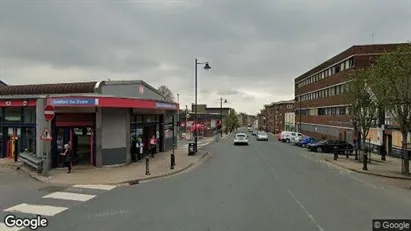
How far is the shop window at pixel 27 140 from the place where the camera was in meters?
25.3

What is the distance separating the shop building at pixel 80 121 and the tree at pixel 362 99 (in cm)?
1412

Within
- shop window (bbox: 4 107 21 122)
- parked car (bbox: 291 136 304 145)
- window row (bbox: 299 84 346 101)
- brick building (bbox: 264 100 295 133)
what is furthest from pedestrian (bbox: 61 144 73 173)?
brick building (bbox: 264 100 295 133)

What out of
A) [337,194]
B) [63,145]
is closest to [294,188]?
[337,194]

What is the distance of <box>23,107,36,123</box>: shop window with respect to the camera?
2467 cm

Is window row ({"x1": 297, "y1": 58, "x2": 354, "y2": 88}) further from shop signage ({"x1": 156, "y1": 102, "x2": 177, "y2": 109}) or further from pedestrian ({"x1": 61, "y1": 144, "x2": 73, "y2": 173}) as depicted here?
pedestrian ({"x1": 61, "y1": 144, "x2": 73, "y2": 173})

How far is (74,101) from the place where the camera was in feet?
69.7

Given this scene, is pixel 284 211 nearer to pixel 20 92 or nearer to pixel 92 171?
pixel 92 171

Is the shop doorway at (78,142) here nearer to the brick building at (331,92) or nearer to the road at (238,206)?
the road at (238,206)

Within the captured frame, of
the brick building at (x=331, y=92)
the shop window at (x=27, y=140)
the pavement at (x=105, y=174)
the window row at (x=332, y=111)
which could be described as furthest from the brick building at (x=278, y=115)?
the pavement at (x=105, y=174)

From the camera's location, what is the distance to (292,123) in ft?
369

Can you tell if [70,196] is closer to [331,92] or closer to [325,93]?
[331,92]

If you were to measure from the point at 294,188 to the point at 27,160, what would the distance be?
1376 centimetres

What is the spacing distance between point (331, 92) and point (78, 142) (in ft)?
166

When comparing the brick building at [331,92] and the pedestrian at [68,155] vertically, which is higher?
the brick building at [331,92]
